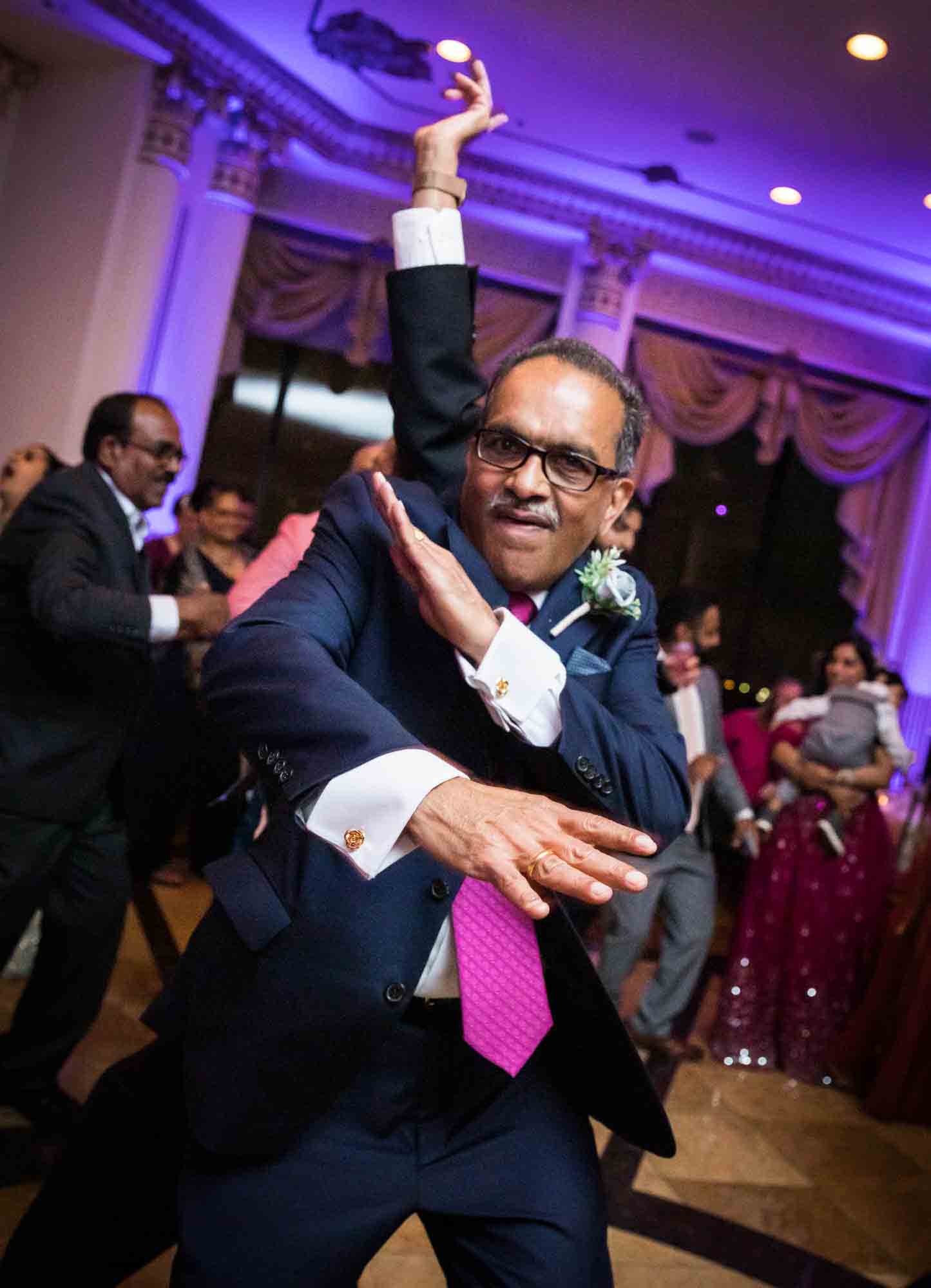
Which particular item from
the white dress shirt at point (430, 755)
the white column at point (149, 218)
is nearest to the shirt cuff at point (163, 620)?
the white dress shirt at point (430, 755)

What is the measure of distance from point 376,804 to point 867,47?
19.5ft

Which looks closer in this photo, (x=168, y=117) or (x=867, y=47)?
(x=867, y=47)

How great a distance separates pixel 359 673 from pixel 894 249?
8157mm

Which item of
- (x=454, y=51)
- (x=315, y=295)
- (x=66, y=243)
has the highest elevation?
(x=454, y=51)

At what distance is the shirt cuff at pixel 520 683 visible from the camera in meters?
1.28

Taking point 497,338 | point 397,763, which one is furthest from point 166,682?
point 497,338

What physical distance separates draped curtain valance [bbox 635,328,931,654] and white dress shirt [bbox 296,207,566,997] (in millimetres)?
7649

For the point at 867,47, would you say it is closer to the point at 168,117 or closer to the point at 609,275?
the point at 609,275

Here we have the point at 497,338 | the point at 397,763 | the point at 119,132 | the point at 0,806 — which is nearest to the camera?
the point at 397,763

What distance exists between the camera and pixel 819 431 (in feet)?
32.3

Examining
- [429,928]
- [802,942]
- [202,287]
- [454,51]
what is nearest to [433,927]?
[429,928]

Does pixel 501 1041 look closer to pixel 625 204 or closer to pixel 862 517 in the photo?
pixel 625 204

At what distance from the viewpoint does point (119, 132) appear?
7.07 meters

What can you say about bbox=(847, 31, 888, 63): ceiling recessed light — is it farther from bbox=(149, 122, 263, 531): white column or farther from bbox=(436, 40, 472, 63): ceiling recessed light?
→ bbox=(149, 122, 263, 531): white column
